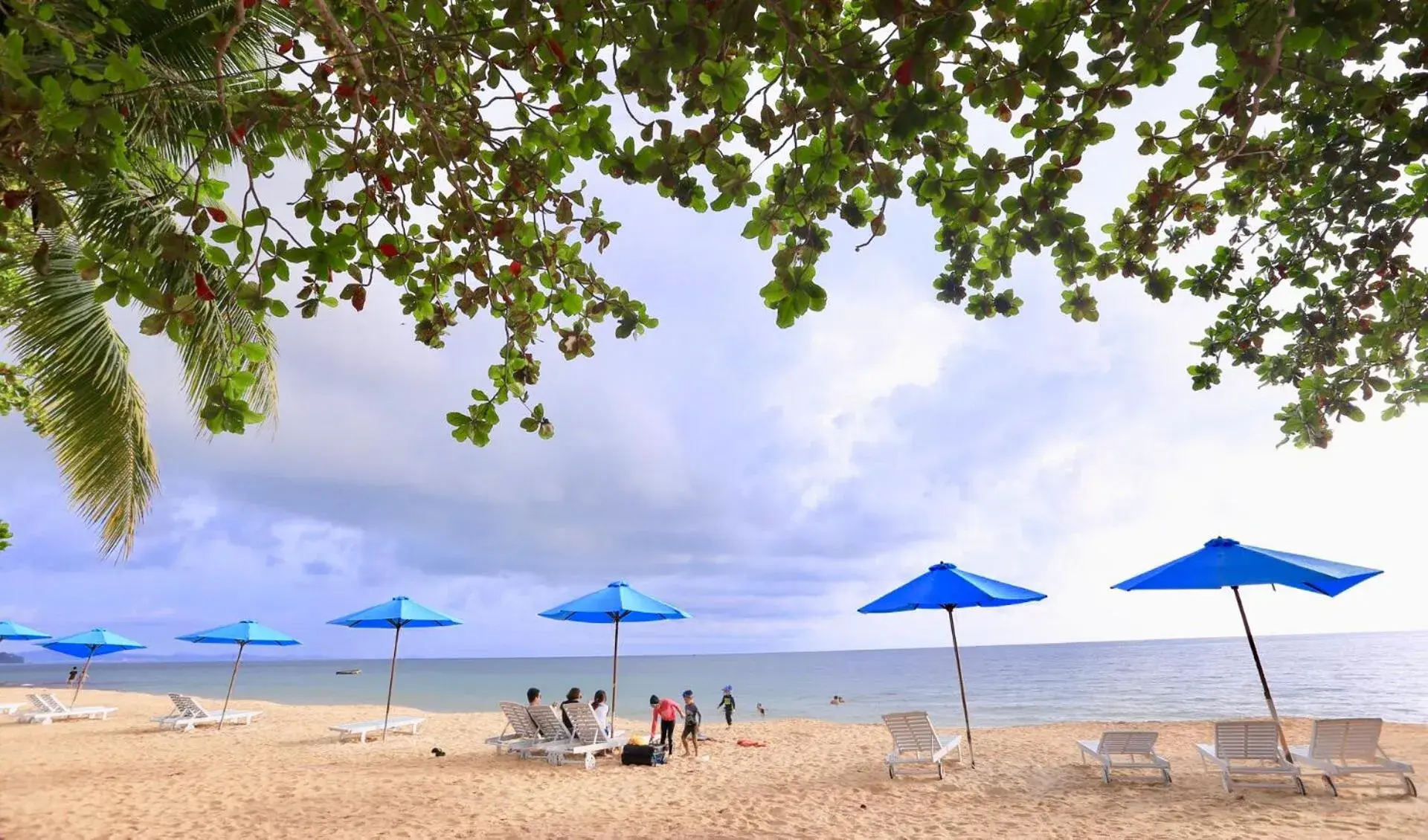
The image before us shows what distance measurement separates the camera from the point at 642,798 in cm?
702

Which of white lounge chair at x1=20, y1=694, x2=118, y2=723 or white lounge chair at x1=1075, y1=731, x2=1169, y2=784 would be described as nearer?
white lounge chair at x1=1075, y1=731, x2=1169, y2=784

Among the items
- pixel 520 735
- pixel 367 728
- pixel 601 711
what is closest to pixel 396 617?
pixel 367 728

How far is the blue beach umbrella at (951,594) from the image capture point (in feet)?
27.0

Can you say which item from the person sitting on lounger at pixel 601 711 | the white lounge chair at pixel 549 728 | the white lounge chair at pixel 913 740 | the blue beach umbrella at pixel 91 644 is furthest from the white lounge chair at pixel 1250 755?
the blue beach umbrella at pixel 91 644

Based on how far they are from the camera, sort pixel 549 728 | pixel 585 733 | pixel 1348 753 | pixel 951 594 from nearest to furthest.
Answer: pixel 1348 753, pixel 951 594, pixel 585 733, pixel 549 728

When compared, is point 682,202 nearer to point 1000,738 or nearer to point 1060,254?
point 1060,254

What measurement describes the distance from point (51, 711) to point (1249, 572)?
74.9 ft

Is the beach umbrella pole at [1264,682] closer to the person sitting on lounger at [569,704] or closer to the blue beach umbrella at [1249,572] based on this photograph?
the blue beach umbrella at [1249,572]

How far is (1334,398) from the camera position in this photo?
3775 mm

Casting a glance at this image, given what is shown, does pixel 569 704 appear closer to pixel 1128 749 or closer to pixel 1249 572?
pixel 1128 749

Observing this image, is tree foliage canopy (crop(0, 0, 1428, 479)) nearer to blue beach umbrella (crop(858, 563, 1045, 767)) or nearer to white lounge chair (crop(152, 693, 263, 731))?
blue beach umbrella (crop(858, 563, 1045, 767))

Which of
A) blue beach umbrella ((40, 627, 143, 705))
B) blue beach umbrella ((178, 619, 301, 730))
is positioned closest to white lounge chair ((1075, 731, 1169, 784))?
blue beach umbrella ((178, 619, 301, 730))

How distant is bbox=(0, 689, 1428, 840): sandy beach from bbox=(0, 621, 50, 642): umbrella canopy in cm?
999

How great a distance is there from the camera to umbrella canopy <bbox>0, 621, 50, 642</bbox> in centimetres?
1748
